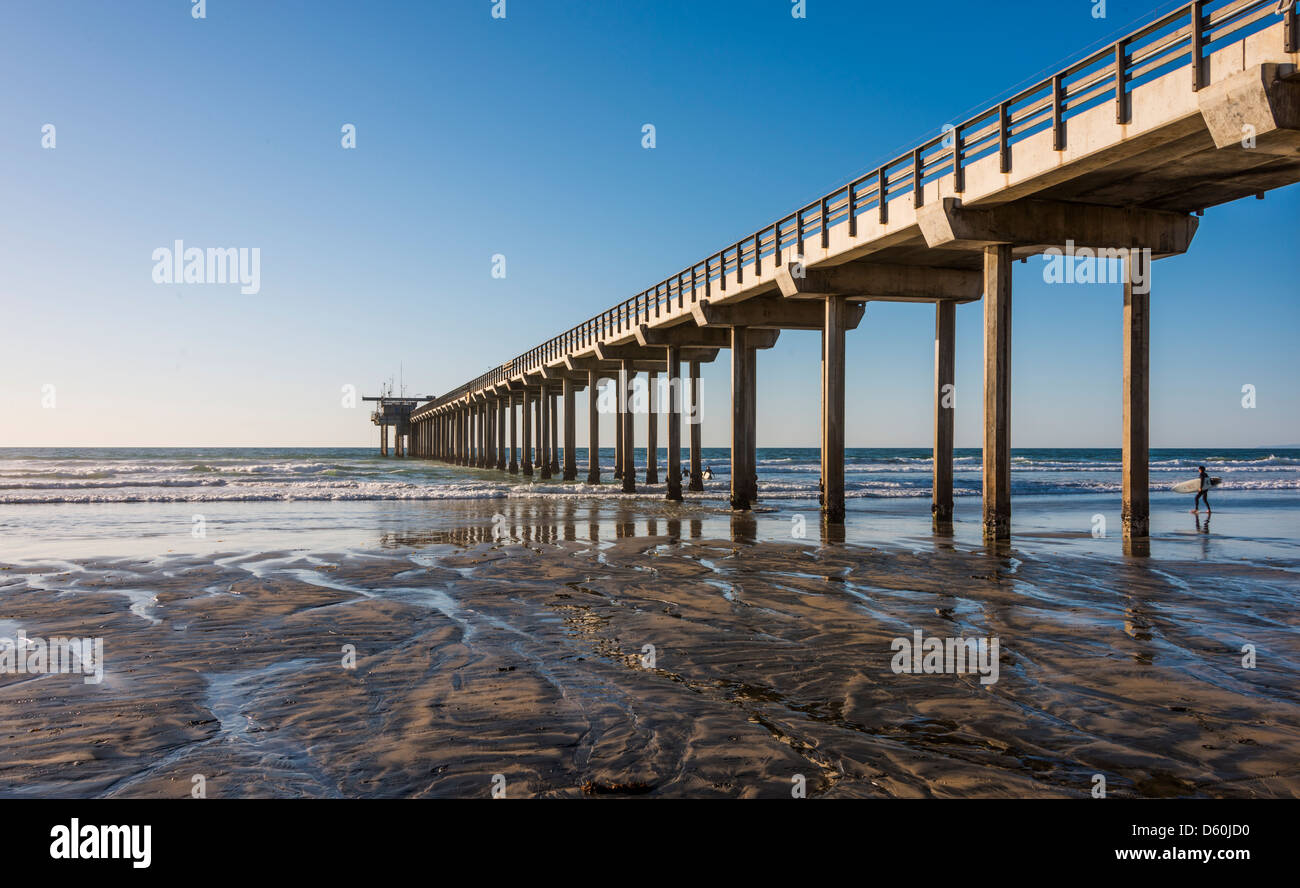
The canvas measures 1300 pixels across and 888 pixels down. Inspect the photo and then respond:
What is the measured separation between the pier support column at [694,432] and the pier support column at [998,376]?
1997 centimetres

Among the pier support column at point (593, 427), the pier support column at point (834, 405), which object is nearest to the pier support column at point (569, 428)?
the pier support column at point (593, 427)

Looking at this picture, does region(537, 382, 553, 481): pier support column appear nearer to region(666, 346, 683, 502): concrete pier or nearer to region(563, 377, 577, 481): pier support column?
region(563, 377, 577, 481): pier support column

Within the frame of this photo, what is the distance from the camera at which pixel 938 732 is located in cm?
495

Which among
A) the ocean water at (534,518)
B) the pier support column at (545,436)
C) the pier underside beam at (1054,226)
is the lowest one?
the ocean water at (534,518)

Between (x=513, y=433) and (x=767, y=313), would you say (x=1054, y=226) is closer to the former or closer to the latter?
(x=767, y=313)

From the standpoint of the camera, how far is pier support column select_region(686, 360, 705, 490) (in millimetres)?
35844

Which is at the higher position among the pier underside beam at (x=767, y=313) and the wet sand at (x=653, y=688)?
the pier underside beam at (x=767, y=313)

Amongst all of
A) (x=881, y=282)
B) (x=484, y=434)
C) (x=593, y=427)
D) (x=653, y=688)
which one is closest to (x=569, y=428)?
(x=593, y=427)

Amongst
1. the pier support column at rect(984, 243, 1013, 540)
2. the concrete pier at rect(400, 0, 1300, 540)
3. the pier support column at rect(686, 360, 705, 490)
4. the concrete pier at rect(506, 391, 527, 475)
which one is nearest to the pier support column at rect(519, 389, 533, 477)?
the concrete pier at rect(506, 391, 527, 475)

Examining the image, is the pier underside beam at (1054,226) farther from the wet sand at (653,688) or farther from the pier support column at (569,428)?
the pier support column at (569,428)

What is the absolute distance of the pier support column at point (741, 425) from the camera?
79.2 ft
